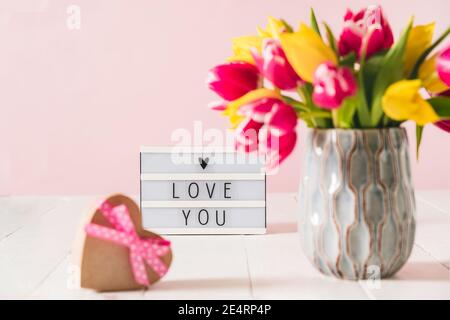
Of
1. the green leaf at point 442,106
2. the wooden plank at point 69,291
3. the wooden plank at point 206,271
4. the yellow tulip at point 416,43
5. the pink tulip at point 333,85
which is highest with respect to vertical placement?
the yellow tulip at point 416,43

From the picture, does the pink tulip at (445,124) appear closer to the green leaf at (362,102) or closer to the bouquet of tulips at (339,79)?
the bouquet of tulips at (339,79)

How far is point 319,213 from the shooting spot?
84 cm

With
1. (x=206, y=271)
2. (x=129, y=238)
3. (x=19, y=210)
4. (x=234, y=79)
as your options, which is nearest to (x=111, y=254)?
(x=129, y=238)

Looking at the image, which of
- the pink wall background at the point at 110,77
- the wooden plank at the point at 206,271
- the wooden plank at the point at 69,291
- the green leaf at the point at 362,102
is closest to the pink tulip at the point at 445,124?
the green leaf at the point at 362,102

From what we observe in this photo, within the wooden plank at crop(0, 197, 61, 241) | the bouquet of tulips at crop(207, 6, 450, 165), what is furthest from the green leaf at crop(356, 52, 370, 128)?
the wooden plank at crop(0, 197, 61, 241)

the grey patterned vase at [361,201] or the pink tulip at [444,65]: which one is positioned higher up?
the pink tulip at [444,65]

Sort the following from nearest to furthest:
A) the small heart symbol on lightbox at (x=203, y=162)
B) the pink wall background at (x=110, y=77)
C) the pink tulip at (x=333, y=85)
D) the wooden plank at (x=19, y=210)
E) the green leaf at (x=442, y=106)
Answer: the pink tulip at (x=333, y=85)
the green leaf at (x=442, y=106)
the small heart symbol on lightbox at (x=203, y=162)
the wooden plank at (x=19, y=210)
the pink wall background at (x=110, y=77)

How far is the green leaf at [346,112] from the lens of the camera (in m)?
0.79

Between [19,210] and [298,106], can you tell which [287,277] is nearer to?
[298,106]

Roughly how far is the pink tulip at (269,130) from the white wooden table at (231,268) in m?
0.17

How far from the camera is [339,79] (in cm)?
73

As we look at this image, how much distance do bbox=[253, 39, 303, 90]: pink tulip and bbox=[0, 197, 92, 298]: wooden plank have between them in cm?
43

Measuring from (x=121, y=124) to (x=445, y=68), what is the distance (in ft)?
4.07

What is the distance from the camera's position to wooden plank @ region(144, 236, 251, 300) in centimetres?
84
